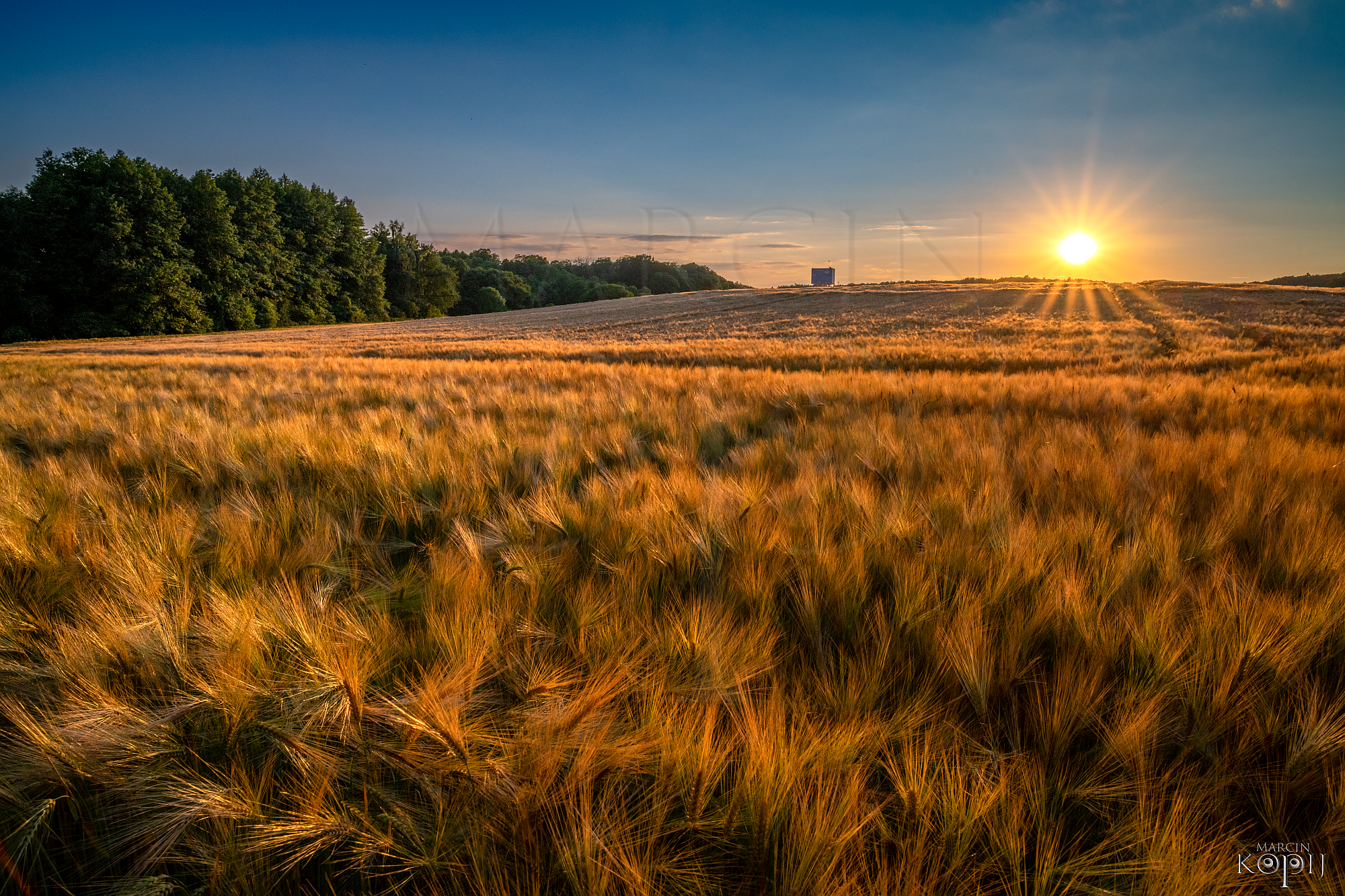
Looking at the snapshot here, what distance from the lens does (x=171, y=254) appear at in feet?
136

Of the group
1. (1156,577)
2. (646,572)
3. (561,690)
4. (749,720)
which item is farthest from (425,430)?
(1156,577)

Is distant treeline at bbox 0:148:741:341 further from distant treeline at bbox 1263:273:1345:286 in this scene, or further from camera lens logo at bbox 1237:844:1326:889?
distant treeline at bbox 1263:273:1345:286

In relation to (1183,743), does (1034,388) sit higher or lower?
higher

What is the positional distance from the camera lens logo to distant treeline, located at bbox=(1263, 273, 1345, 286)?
87702mm

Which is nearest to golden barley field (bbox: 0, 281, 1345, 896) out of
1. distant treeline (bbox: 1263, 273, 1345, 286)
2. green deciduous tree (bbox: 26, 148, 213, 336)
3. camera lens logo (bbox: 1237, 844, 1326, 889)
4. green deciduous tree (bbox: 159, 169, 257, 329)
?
camera lens logo (bbox: 1237, 844, 1326, 889)

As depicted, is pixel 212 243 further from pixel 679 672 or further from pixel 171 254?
pixel 679 672

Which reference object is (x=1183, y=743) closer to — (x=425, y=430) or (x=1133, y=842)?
(x=1133, y=842)

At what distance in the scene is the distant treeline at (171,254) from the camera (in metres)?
38.0

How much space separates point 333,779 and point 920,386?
5.95 m

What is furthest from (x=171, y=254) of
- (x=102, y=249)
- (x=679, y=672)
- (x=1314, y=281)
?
(x=1314, y=281)

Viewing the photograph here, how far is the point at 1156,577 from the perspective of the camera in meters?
1.58

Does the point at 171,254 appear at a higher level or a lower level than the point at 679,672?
higher

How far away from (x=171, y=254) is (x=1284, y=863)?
5865 centimetres

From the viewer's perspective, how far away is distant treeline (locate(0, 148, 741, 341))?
1495 inches
